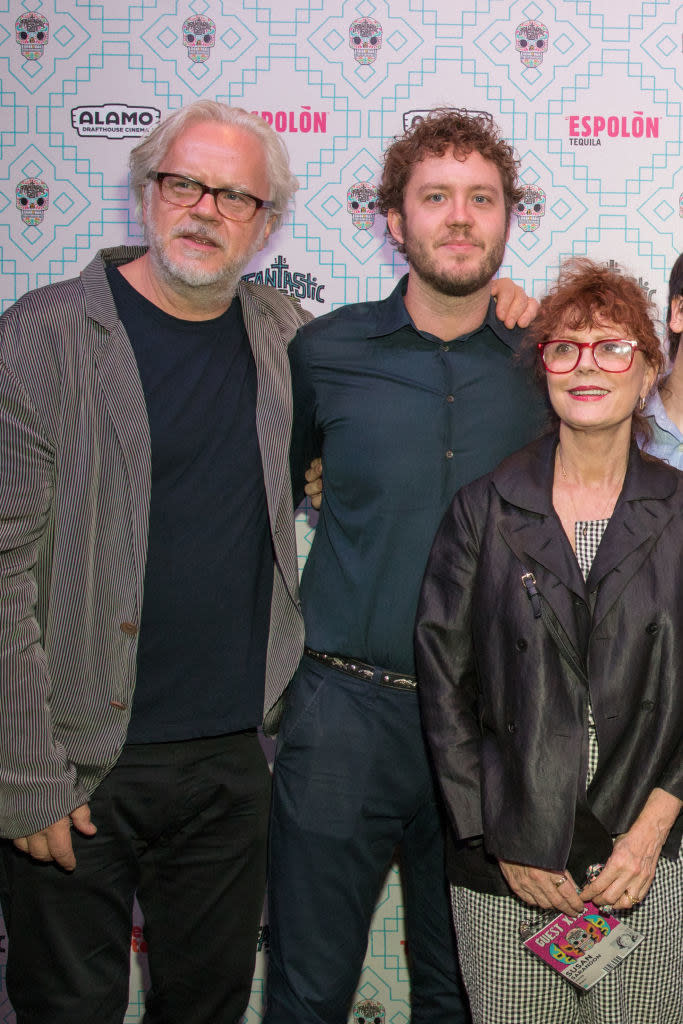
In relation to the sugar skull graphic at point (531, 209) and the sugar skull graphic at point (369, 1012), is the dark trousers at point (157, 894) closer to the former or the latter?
the sugar skull graphic at point (369, 1012)

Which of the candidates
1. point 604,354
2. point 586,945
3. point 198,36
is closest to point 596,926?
point 586,945

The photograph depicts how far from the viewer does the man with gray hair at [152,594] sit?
177 cm

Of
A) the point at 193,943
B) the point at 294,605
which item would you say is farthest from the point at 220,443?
the point at 193,943

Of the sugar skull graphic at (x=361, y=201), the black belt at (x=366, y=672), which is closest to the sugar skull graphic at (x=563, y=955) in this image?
the black belt at (x=366, y=672)

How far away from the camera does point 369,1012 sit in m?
2.75

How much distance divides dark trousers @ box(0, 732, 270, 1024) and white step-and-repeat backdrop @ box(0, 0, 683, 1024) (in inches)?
58.0

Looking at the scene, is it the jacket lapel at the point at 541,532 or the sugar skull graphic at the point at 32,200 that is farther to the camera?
the sugar skull graphic at the point at 32,200

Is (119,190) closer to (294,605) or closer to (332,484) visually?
(332,484)

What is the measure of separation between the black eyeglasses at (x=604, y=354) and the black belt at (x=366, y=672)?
0.69 meters

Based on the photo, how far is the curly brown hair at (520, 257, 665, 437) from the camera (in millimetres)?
1723

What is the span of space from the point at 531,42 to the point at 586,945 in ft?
7.25

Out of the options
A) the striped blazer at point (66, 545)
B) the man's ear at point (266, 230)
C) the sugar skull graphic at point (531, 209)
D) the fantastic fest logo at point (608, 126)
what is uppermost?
the fantastic fest logo at point (608, 126)

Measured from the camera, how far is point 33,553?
1781 mm

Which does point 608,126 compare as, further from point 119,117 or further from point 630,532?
point 630,532
